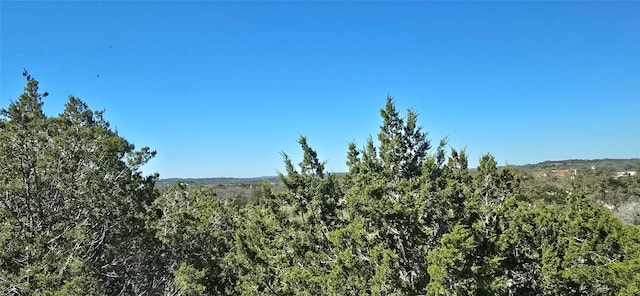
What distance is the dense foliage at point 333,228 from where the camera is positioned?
→ 13789 mm

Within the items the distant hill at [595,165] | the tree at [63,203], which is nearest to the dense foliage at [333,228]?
the tree at [63,203]

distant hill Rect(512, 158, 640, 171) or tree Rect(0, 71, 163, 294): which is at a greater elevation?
distant hill Rect(512, 158, 640, 171)

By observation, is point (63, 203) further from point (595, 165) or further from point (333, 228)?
point (595, 165)

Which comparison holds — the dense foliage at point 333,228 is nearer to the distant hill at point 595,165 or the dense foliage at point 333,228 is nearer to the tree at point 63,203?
the tree at point 63,203

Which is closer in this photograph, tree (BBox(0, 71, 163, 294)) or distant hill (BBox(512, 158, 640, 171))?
tree (BBox(0, 71, 163, 294))

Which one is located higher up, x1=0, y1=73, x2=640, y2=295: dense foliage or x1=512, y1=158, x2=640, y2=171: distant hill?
x1=512, y1=158, x2=640, y2=171: distant hill

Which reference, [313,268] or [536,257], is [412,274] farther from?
[536,257]

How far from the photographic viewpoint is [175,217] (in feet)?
64.8

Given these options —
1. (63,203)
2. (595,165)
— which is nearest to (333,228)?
(63,203)

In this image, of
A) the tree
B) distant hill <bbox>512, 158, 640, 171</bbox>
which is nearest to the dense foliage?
the tree

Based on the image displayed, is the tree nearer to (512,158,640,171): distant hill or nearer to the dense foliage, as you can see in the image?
the dense foliage

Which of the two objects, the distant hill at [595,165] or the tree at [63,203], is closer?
the tree at [63,203]

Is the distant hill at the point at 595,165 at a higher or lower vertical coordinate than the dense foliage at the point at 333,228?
higher

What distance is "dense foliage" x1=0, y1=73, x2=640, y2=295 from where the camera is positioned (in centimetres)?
1379
